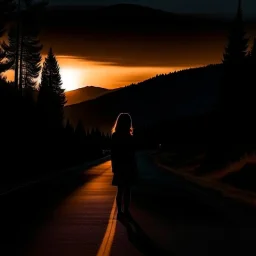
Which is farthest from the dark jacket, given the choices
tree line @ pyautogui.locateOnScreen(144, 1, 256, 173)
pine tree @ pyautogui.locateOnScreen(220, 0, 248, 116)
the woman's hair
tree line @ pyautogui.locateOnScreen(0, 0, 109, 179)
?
pine tree @ pyautogui.locateOnScreen(220, 0, 248, 116)

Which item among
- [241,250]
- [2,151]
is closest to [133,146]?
[241,250]

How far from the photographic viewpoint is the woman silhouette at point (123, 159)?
61.9ft

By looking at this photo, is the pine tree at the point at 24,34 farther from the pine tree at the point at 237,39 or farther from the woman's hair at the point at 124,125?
the woman's hair at the point at 124,125

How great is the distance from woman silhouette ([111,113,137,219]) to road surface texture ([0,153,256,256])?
1.90 ft

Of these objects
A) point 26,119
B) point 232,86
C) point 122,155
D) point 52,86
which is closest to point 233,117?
point 232,86

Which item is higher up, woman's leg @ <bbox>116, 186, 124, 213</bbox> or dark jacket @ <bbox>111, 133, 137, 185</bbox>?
dark jacket @ <bbox>111, 133, 137, 185</bbox>

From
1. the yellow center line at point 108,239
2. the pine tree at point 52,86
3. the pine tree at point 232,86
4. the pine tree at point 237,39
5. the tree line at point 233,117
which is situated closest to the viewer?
the yellow center line at point 108,239

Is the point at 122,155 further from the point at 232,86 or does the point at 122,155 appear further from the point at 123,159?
the point at 232,86

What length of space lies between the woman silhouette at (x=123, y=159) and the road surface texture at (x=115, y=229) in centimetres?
58

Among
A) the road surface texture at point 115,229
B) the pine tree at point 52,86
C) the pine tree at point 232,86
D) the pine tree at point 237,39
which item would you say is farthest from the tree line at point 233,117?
the pine tree at point 52,86

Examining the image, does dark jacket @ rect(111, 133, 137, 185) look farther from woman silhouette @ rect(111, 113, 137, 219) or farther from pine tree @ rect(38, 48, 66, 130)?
pine tree @ rect(38, 48, 66, 130)

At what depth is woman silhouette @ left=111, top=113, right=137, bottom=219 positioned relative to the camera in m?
18.9

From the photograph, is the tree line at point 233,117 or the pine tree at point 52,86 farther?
the pine tree at point 52,86

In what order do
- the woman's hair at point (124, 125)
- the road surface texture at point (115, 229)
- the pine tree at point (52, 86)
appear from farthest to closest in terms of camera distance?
the pine tree at point (52, 86) → the woman's hair at point (124, 125) → the road surface texture at point (115, 229)
